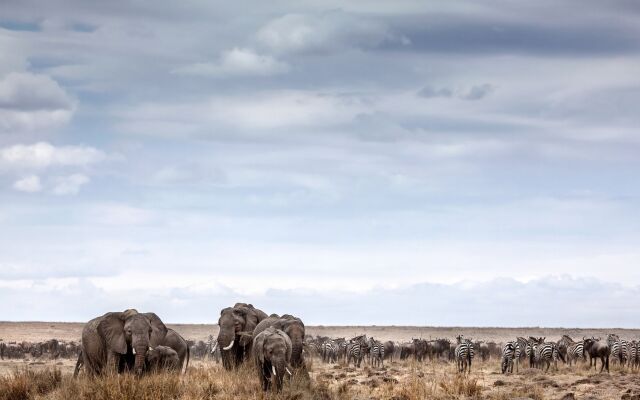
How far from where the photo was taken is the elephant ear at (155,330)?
84.3 ft

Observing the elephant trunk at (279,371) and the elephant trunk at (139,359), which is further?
the elephant trunk at (139,359)

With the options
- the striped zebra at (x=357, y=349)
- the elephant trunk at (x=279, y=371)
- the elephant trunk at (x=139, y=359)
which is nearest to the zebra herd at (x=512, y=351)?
the striped zebra at (x=357, y=349)

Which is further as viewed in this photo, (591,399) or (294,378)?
(591,399)

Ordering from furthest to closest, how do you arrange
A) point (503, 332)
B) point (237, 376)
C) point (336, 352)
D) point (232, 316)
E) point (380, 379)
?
point (503, 332) < point (336, 352) < point (380, 379) < point (232, 316) < point (237, 376)

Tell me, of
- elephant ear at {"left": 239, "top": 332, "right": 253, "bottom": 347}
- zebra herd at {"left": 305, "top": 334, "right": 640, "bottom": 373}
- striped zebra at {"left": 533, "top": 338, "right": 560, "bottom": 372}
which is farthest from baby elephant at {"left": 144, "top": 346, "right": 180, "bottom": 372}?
striped zebra at {"left": 533, "top": 338, "right": 560, "bottom": 372}

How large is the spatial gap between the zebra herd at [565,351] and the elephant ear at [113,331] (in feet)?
68.0

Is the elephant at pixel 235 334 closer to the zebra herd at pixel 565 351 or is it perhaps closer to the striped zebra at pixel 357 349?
the zebra herd at pixel 565 351

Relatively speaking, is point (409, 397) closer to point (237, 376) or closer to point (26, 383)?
point (237, 376)

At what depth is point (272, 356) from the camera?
22.7 meters

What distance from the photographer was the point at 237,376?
24.9 meters

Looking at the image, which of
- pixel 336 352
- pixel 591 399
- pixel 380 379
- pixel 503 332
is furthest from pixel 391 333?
pixel 591 399

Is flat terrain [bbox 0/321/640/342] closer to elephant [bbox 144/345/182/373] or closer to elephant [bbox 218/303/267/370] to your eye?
elephant [bbox 218/303/267/370]

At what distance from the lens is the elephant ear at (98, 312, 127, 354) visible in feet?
79.5

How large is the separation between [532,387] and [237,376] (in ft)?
33.3
